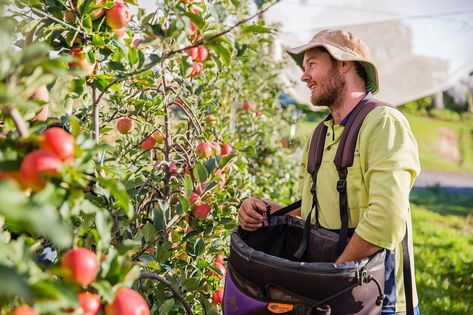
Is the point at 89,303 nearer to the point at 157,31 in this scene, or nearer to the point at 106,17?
the point at 157,31

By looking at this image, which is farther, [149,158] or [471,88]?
[471,88]

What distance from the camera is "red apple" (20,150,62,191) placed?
20.6 inches

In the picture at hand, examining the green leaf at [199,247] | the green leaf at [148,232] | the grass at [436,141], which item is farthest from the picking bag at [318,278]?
the grass at [436,141]

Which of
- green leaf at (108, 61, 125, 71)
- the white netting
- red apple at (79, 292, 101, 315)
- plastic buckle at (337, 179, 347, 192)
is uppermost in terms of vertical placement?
green leaf at (108, 61, 125, 71)

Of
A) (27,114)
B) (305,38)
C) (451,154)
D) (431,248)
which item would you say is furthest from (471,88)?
(27,114)

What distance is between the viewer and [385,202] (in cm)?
122

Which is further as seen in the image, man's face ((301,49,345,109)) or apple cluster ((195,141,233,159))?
apple cluster ((195,141,233,159))

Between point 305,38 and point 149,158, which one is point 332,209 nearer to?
point 149,158

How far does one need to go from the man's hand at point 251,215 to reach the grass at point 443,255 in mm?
1869

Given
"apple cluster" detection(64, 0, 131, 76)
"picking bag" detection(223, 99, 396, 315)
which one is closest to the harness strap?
"picking bag" detection(223, 99, 396, 315)

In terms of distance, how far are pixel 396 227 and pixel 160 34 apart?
2.55ft

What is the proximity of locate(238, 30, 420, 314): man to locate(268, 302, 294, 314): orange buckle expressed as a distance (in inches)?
9.4

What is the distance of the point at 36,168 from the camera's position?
0.52 metres

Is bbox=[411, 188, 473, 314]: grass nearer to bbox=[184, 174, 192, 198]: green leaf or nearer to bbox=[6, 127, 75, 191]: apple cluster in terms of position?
bbox=[184, 174, 192, 198]: green leaf
